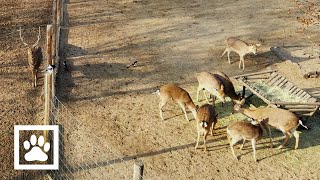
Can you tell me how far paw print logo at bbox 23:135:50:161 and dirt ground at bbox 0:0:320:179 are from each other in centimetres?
41

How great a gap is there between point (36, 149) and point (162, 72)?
15.6ft

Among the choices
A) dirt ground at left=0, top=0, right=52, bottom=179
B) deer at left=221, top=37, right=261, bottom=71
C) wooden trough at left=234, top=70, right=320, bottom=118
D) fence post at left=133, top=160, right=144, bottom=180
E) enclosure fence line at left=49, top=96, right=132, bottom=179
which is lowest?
enclosure fence line at left=49, top=96, right=132, bottom=179

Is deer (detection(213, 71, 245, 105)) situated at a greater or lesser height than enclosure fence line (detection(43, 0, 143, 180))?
greater

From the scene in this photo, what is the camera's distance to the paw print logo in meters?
8.88

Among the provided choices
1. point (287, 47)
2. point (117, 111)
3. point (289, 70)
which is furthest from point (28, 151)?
point (287, 47)

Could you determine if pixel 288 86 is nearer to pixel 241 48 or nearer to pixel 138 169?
pixel 241 48

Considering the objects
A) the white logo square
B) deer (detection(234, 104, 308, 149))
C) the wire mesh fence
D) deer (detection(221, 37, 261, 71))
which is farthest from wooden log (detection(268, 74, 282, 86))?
the white logo square

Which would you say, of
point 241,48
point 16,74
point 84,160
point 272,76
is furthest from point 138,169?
point 241,48

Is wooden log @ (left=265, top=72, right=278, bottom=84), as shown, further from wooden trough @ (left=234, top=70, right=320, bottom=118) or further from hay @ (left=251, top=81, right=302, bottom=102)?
hay @ (left=251, top=81, right=302, bottom=102)

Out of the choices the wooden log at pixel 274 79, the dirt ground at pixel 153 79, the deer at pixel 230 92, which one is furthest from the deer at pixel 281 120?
the wooden log at pixel 274 79

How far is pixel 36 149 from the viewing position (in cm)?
918

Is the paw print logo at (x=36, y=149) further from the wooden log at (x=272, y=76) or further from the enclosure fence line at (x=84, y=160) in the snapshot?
the wooden log at (x=272, y=76)

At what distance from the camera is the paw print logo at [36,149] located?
350 inches

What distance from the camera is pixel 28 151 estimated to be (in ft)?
29.9
